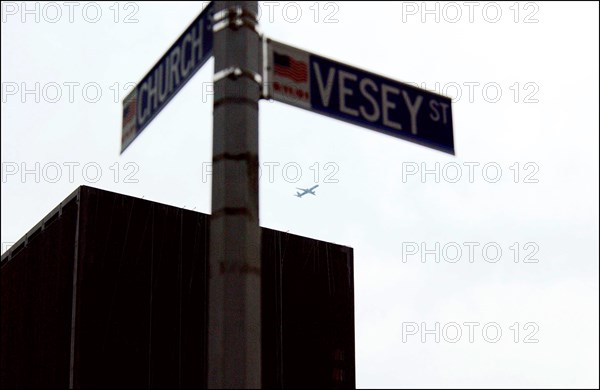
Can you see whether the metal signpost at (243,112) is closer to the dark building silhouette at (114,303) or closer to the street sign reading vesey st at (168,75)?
the street sign reading vesey st at (168,75)

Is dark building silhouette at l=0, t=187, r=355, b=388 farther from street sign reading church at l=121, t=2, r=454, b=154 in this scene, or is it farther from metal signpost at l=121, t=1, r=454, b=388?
metal signpost at l=121, t=1, r=454, b=388

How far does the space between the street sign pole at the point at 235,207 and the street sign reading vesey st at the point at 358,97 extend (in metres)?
0.26

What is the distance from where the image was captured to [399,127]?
32.7 feet

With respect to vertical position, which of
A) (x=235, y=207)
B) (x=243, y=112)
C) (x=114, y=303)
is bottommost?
(x=235, y=207)

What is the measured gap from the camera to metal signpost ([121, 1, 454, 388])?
353 inches

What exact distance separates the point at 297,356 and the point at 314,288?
11.9ft

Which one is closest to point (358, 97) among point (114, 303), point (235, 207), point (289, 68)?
point (289, 68)

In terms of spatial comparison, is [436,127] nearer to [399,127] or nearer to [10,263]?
[399,127]

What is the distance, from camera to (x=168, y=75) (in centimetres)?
1009

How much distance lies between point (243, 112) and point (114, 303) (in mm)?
33572

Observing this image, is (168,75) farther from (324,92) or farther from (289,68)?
(324,92)

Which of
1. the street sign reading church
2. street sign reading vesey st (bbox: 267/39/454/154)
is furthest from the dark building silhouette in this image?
street sign reading vesey st (bbox: 267/39/454/154)

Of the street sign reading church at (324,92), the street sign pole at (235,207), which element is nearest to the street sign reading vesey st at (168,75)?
the street sign reading church at (324,92)

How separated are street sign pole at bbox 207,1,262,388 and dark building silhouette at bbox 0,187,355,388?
1272 inches
